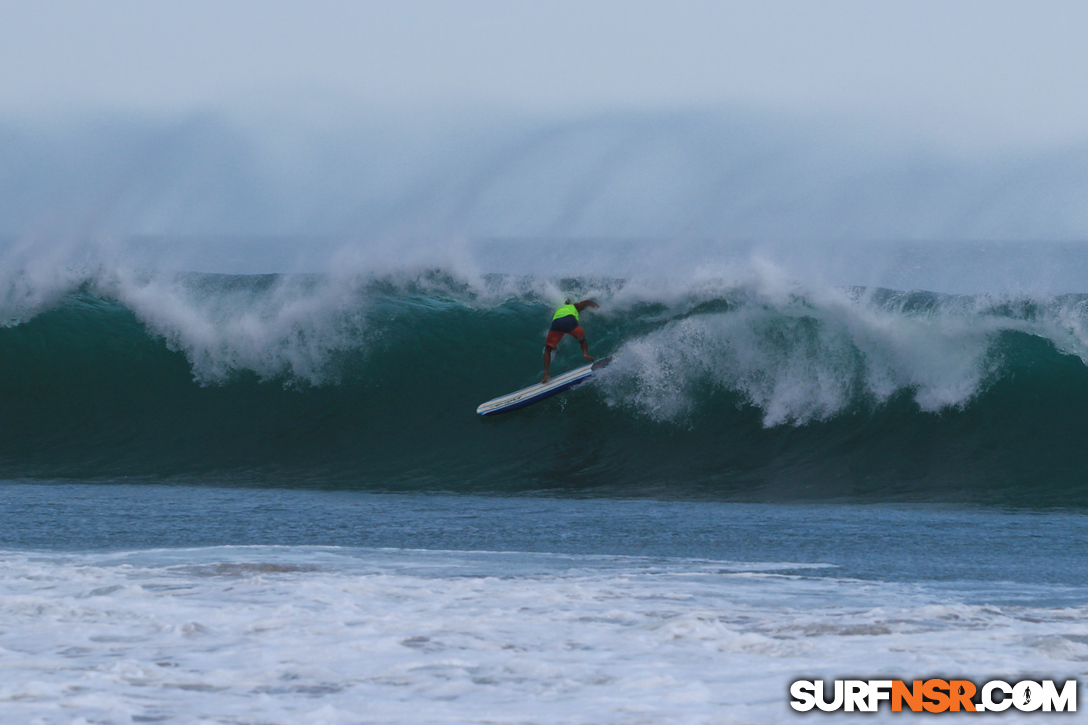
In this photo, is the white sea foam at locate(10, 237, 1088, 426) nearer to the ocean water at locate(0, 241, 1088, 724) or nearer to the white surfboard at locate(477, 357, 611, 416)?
the ocean water at locate(0, 241, 1088, 724)

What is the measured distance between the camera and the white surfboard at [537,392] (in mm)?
12672

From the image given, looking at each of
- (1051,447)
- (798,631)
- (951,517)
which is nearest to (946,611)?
(798,631)

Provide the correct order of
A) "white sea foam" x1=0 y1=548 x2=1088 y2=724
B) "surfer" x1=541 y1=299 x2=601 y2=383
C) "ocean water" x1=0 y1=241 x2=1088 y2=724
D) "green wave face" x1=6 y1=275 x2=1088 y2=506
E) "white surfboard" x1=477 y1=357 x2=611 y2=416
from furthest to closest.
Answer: "surfer" x1=541 y1=299 x2=601 y2=383 → "white surfboard" x1=477 y1=357 x2=611 y2=416 → "green wave face" x1=6 y1=275 x2=1088 y2=506 → "ocean water" x1=0 y1=241 x2=1088 y2=724 → "white sea foam" x1=0 y1=548 x2=1088 y2=724

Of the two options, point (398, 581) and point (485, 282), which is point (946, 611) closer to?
point (398, 581)

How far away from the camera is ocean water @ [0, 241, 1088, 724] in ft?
15.7

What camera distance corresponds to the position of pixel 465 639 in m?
5.23

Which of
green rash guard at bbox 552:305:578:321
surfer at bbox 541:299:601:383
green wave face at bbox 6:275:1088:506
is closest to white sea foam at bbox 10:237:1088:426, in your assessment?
green wave face at bbox 6:275:1088:506

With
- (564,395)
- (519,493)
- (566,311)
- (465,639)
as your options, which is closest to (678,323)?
(566,311)

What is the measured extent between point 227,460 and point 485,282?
5786 mm

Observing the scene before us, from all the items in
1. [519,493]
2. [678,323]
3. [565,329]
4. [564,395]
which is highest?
[678,323]

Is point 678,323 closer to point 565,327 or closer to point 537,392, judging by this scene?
point 565,327

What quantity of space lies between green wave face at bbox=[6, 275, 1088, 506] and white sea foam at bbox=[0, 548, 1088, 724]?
3995mm

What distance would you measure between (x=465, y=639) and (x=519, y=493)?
5.26m

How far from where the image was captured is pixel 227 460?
11836mm
